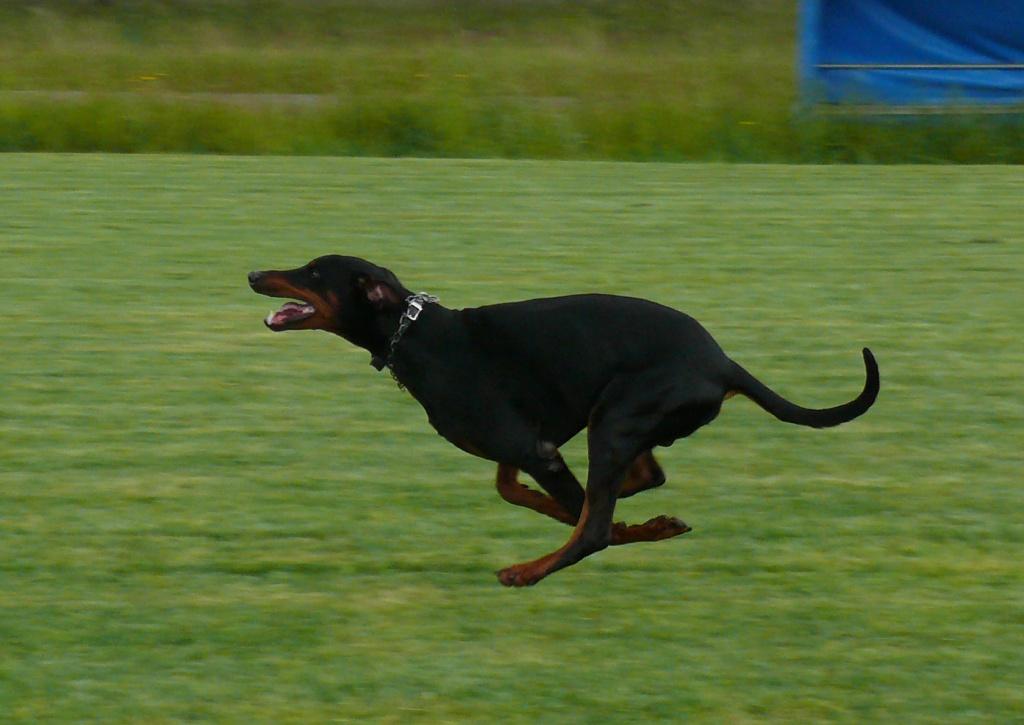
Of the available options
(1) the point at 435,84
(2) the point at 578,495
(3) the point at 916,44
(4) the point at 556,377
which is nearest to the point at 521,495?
(2) the point at 578,495

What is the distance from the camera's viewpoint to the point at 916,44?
1377 cm

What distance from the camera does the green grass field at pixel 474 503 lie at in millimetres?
3723

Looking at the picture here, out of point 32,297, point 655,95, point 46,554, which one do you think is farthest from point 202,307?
point 655,95

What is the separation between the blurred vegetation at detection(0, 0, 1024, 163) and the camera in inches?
490

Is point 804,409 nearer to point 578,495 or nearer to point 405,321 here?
point 578,495

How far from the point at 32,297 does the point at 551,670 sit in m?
4.69

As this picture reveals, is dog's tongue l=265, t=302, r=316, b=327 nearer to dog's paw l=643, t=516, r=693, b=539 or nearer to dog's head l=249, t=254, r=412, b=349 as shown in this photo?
dog's head l=249, t=254, r=412, b=349

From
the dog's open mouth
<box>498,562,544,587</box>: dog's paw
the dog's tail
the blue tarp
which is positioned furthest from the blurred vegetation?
<box>498,562,544,587</box>: dog's paw

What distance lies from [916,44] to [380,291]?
34.0ft

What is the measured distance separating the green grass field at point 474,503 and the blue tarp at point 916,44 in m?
4.29

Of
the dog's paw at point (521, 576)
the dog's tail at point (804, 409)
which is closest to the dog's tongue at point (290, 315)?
the dog's paw at point (521, 576)

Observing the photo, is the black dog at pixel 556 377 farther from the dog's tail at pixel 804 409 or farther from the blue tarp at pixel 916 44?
the blue tarp at pixel 916 44

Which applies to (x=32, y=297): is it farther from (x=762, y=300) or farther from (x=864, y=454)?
(x=864, y=454)

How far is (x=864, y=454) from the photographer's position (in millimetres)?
5496
